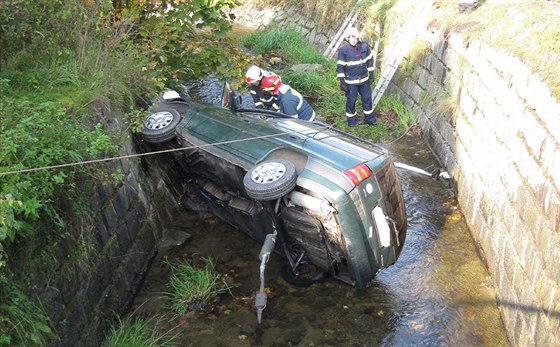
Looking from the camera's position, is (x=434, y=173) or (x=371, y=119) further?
(x=371, y=119)

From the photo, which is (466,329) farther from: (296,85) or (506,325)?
(296,85)

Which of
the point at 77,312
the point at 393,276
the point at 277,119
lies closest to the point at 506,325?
the point at 393,276

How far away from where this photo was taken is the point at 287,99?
7.77m

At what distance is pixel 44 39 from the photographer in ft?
20.7

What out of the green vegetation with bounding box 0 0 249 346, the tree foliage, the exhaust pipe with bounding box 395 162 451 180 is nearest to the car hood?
the green vegetation with bounding box 0 0 249 346

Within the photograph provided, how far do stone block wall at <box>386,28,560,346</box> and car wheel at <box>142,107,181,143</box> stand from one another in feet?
12.1

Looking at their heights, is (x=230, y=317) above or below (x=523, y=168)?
below

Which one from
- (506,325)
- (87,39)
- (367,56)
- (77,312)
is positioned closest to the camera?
(77,312)

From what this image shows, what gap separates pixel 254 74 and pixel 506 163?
11.9 feet

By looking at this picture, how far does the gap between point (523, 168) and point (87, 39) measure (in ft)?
16.6

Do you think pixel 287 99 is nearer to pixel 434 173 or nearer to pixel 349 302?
pixel 434 173

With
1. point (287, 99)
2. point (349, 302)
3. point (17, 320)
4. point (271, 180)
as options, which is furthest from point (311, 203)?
point (287, 99)

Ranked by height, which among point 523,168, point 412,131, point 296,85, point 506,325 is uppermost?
point 523,168

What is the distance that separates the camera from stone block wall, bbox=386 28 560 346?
14.9 feet
